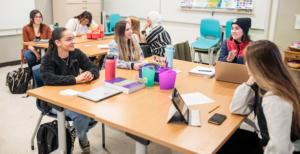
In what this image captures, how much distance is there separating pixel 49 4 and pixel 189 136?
18.8 ft

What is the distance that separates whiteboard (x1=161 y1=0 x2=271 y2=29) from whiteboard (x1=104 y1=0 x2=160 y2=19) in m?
0.28

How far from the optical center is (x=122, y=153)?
252 centimetres

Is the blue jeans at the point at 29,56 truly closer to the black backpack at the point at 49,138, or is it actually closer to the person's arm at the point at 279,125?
the black backpack at the point at 49,138

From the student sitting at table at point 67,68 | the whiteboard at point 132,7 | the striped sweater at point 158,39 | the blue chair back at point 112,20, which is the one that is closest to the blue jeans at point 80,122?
the student sitting at table at point 67,68

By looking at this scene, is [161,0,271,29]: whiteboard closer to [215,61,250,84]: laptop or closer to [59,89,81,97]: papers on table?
[215,61,250,84]: laptop

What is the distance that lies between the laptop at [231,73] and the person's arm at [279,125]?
0.79 meters

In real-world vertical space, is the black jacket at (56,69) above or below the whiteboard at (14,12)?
below

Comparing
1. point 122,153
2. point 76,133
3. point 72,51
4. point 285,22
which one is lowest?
point 122,153

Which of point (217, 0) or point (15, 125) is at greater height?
point (217, 0)

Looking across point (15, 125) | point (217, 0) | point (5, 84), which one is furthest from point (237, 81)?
point (5, 84)

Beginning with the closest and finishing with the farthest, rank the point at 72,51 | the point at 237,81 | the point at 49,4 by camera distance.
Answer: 1. the point at 237,81
2. the point at 72,51
3. the point at 49,4

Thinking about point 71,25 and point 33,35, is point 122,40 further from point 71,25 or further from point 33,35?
point 71,25

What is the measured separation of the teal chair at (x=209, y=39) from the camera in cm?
482

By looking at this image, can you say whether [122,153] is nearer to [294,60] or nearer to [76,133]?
[76,133]
